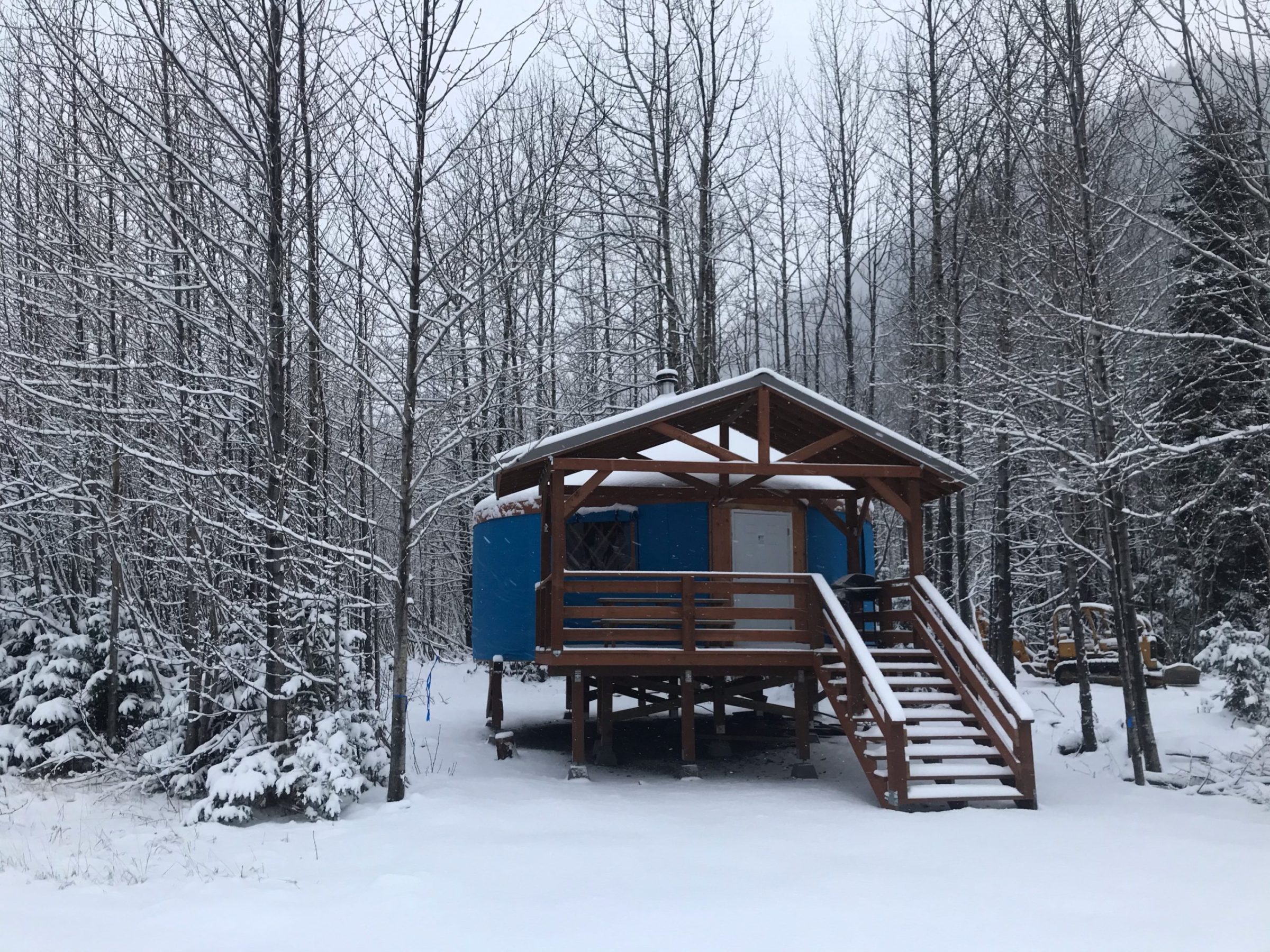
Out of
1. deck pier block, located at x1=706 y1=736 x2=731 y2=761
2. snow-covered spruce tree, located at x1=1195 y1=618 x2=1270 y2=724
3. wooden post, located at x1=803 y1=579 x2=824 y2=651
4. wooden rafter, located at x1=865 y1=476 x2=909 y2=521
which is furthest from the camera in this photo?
deck pier block, located at x1=706 y1=736 x2=731 y2=761

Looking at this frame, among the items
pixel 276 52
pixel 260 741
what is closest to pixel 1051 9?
pixel 276 52

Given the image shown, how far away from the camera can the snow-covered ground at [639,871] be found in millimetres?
5242

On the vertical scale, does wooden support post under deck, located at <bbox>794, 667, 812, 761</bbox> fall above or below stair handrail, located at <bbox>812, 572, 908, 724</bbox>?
below

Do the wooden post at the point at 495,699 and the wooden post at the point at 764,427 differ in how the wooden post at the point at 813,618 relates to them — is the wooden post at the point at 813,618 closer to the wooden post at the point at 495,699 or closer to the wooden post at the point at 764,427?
the wooden post at the point at 764,427

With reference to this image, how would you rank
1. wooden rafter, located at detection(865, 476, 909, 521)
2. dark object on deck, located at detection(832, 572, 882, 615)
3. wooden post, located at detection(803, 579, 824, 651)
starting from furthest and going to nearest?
1. dark object on deck, located at detection(832, 572, 882, 615)
2. wooden rafter, located at detection(865, 476, 909, 521)
3. wooden post, located at detection(803, 579, 824, 651)

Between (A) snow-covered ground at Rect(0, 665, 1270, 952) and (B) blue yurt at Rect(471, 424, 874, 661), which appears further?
(B) blue yurt at Rect(471, 424, 874, 661)

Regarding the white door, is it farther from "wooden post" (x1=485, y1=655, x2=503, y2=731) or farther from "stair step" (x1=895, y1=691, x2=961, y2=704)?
"wooden post" (x1=485, y1=655, x2=503, y2=731)

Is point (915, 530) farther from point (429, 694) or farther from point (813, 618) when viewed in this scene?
point (429, 694)

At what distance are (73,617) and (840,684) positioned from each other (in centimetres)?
912

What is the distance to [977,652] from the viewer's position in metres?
10.0

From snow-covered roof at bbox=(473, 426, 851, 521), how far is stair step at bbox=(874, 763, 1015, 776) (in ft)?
12.2

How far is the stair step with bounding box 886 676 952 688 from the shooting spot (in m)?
10.1

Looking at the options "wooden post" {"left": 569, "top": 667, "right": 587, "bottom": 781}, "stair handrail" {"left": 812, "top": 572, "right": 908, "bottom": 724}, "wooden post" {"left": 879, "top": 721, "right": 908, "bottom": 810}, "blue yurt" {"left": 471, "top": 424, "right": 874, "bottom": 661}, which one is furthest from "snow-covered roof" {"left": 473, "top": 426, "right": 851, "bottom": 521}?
"wooden post" {"left": 879, "top": 721, "right": 908, "bottom": 810}

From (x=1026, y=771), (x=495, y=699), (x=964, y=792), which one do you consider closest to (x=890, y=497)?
(x=1026, y=771)
